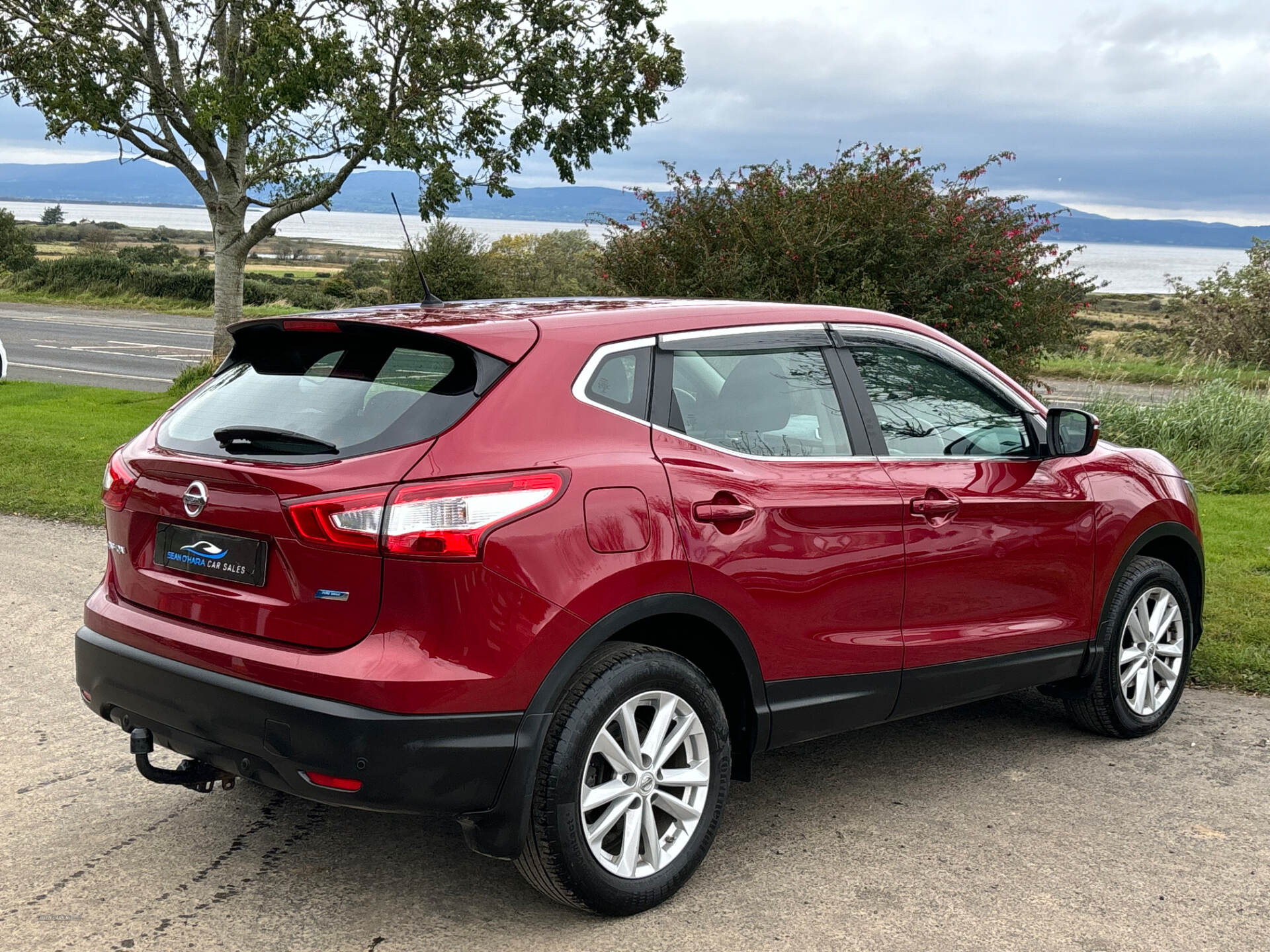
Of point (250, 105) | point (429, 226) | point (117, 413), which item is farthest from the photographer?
point (429, 226)

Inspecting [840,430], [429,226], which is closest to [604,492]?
[840,430]

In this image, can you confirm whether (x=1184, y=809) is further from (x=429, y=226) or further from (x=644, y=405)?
(x=429, y=226)

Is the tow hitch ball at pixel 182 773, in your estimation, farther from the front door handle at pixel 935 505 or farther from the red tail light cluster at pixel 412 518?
the front door handle at pixel 935 505

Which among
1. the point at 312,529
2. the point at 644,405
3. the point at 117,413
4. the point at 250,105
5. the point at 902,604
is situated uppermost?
the point at 250,105

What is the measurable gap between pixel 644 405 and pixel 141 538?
1.54 metres

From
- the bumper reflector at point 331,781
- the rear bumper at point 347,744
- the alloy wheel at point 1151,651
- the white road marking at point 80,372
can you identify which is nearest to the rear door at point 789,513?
the rear bumper at point 347,744

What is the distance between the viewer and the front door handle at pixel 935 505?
4.23 m

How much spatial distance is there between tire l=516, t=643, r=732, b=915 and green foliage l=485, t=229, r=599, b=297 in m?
1.85

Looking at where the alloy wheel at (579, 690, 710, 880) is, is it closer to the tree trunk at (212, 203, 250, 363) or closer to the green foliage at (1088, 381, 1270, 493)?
the green foliage at (1088, 381, 1270, 493)

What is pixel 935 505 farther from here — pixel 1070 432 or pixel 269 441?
pixel 269 441

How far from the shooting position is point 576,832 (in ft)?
11.2

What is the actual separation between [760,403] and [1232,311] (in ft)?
84.1

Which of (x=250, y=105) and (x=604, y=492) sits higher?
(x=250, y=105)

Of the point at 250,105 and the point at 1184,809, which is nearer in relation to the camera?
the point at 1184,809
